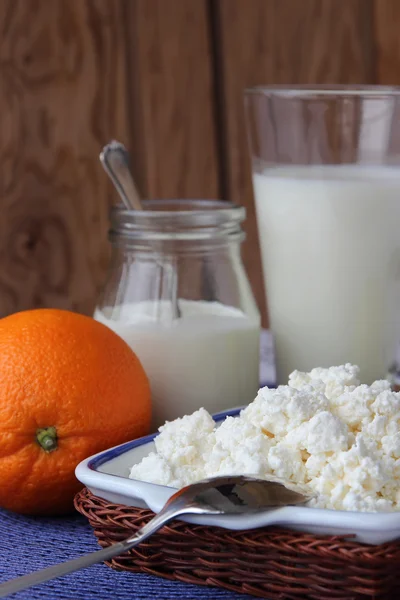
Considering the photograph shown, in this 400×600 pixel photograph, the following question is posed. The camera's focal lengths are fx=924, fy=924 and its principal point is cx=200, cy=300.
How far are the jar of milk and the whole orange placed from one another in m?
0.15

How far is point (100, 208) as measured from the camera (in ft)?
6.47

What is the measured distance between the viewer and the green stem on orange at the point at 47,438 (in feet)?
2.67

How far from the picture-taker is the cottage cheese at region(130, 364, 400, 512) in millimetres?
650

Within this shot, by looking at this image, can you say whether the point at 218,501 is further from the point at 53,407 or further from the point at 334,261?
the point at 334,261

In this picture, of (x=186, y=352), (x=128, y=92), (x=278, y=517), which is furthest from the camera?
(x=128, y=92)

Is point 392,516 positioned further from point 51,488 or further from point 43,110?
point 43,110

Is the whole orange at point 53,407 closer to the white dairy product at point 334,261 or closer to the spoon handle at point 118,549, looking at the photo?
the spoon handle at point 118,549

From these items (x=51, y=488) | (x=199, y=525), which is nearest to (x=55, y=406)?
(x=51, y=488)

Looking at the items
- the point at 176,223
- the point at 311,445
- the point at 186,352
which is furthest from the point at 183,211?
the point at 311,445

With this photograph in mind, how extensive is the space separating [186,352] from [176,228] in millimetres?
139

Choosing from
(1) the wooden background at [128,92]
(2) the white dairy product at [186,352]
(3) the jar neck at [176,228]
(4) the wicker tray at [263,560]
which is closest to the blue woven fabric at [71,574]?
(4) the wicker tray at [263,560]

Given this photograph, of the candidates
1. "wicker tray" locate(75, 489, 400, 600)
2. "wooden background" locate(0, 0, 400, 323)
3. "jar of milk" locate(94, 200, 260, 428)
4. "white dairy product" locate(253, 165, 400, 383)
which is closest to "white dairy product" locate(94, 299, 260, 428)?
"jar of milk" locate(94, 200, 260, 428)

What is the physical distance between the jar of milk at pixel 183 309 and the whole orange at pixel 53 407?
0.15m

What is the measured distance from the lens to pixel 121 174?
43.9 inches
